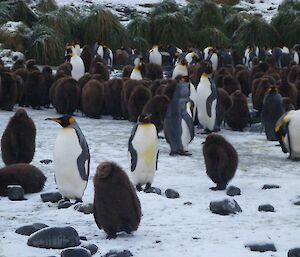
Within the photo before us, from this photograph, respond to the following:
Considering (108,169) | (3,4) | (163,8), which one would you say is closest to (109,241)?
(108,169)

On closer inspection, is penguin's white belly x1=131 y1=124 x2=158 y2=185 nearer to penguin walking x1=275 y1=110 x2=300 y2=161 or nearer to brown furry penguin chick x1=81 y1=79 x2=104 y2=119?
penguin walking x1=275 y1=110 x2=300 y2=161

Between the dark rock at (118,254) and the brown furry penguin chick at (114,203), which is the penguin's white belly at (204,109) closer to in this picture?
the brown furry penguin chick at (114,203)

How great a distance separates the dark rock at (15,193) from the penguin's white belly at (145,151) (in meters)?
1.13

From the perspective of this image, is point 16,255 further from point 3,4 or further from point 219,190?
point 3,4

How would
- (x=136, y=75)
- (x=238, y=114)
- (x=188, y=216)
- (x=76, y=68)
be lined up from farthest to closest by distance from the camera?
(x=76, y=68), (x=136, y=75), (x=238, y=114), (x=188, y=216)

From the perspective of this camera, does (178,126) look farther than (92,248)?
Yes

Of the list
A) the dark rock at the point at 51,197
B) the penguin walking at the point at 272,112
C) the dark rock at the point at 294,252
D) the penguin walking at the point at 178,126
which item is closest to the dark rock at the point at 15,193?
the dark rock at the point at 51,197

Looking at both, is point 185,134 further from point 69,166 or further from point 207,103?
point 69,166

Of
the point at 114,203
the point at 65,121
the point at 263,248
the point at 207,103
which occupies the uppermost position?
the point at 65,121

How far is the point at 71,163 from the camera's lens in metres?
5.76

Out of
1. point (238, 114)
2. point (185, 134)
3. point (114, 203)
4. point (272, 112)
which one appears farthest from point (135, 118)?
point (114, 203)

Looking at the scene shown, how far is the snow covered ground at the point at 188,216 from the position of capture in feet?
14.3

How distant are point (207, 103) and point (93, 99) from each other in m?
2.08

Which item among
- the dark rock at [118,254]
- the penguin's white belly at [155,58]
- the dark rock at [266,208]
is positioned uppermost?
the dark rock at [118,254]
